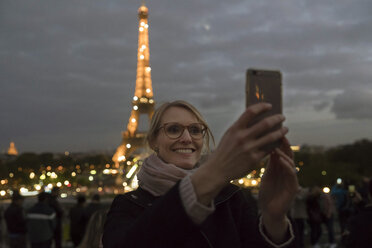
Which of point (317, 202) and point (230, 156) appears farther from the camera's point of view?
point (317, 202)

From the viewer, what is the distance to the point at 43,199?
8164mm

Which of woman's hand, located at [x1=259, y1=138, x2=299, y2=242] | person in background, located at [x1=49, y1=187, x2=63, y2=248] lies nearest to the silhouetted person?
person in background, located at [x1=49, y1=187, x2=63, y2=248]

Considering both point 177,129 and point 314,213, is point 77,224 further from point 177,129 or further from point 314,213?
point 177,129

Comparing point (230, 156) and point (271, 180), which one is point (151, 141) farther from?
point (230, 156)

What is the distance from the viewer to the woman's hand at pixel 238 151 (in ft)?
3.74

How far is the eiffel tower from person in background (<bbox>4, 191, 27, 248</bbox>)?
42955mm

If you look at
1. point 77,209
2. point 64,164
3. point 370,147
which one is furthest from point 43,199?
point 64,164

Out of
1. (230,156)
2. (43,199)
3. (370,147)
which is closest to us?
(230,156)

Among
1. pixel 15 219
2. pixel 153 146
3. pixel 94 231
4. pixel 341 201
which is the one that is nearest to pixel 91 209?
pixel 15 219

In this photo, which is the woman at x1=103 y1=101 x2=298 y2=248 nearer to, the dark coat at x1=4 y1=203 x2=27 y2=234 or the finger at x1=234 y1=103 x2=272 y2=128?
the finger at x1=234 y1=103 x2=272 y2=128

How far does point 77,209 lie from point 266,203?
7.53 metres

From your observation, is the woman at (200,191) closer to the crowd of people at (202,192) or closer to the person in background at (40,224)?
the crowd of people at (202,192)

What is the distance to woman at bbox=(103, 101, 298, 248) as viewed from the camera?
1173mm

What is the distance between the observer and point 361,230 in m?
4.14
